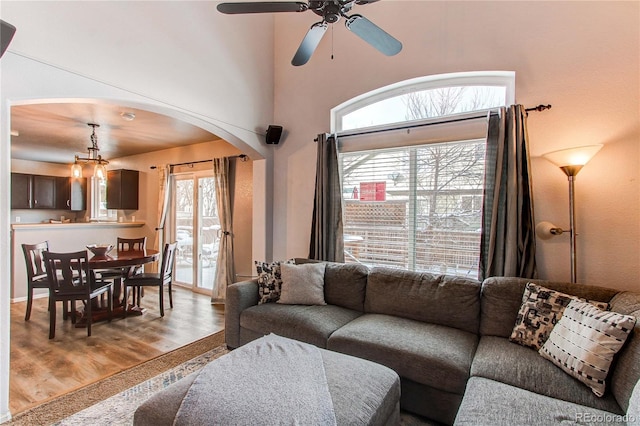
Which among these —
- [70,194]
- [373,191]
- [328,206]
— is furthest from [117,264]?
[70,194]

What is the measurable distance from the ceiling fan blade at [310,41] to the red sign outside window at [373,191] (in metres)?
1.56

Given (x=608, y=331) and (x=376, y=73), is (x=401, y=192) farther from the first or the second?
(x=608, y=331)

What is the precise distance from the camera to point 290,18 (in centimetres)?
407

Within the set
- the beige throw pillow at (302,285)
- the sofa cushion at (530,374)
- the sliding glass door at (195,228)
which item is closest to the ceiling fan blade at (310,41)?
the beige throw pillow at (302,285)

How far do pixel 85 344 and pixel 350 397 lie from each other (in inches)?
119

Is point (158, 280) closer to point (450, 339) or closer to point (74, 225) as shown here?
point (74, 225)

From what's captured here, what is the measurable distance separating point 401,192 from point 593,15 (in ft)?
6.71

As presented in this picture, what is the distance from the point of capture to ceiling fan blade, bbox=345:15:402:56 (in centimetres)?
194

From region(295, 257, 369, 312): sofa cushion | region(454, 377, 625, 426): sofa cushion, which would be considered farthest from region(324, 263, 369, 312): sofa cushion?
region(454, 377, 625, 426): sofa cushion

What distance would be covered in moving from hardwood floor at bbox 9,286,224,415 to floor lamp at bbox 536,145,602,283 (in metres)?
3.48

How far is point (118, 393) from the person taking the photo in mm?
2270

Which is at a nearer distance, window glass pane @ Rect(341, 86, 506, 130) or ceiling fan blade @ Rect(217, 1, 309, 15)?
ceiling fan blade @ Rect(217, 1, 309, 15)

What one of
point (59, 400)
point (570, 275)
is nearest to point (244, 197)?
point (59, 400)

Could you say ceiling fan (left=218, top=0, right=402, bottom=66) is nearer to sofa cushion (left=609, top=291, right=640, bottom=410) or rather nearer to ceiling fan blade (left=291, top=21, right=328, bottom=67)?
ceiling fan blade (left=291, top=21, right=328, bottom=67)
